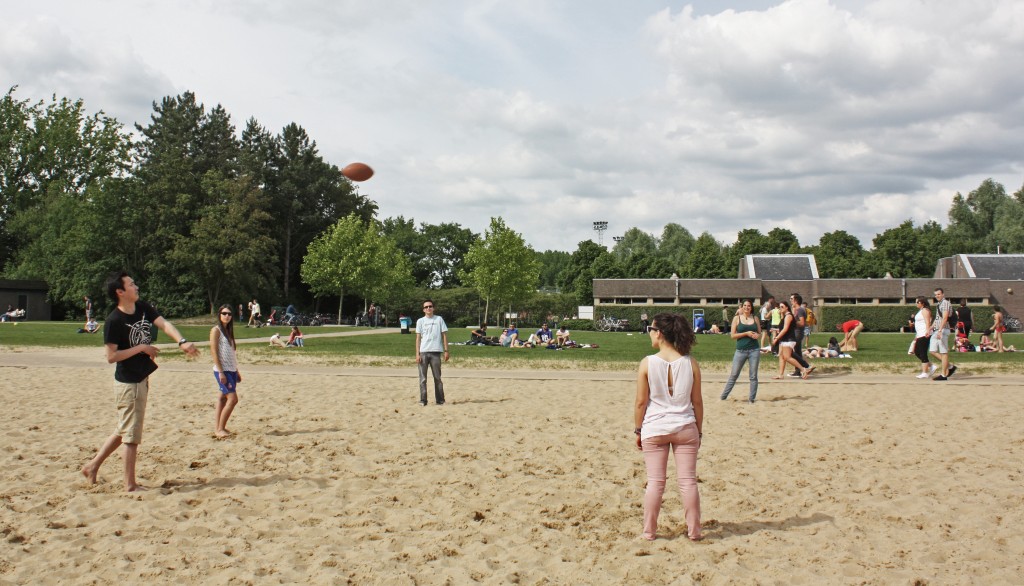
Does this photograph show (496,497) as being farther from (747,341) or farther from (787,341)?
(787,341)

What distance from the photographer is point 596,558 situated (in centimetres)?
489

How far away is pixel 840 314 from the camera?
52.4 meters

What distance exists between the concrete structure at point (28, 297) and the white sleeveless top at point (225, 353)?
56.0m

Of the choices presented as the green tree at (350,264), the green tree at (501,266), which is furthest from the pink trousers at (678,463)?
the green tree at (350,264)

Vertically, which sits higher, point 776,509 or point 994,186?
point 994,186

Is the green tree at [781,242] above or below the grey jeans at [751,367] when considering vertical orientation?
above

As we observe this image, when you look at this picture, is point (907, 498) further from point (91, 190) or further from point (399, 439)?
point (91, 190)

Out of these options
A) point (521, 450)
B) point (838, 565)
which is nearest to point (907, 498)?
point (838, 565)

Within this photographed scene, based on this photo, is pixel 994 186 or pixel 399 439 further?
pixel 994 186

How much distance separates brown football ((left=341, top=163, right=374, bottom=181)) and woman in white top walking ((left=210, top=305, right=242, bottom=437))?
15.8 ft

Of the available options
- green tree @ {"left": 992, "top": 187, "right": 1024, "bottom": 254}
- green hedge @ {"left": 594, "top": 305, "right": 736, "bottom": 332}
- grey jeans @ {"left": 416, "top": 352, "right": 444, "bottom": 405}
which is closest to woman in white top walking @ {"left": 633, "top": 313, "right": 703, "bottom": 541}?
grey jeans @ {"left": 416, "top": 352, "right": 444, "bottom": 405}

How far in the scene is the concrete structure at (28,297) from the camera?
53.6 m

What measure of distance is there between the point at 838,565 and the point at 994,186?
109 m

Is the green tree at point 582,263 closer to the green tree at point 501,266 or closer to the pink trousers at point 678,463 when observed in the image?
the green tree at point 501,266
